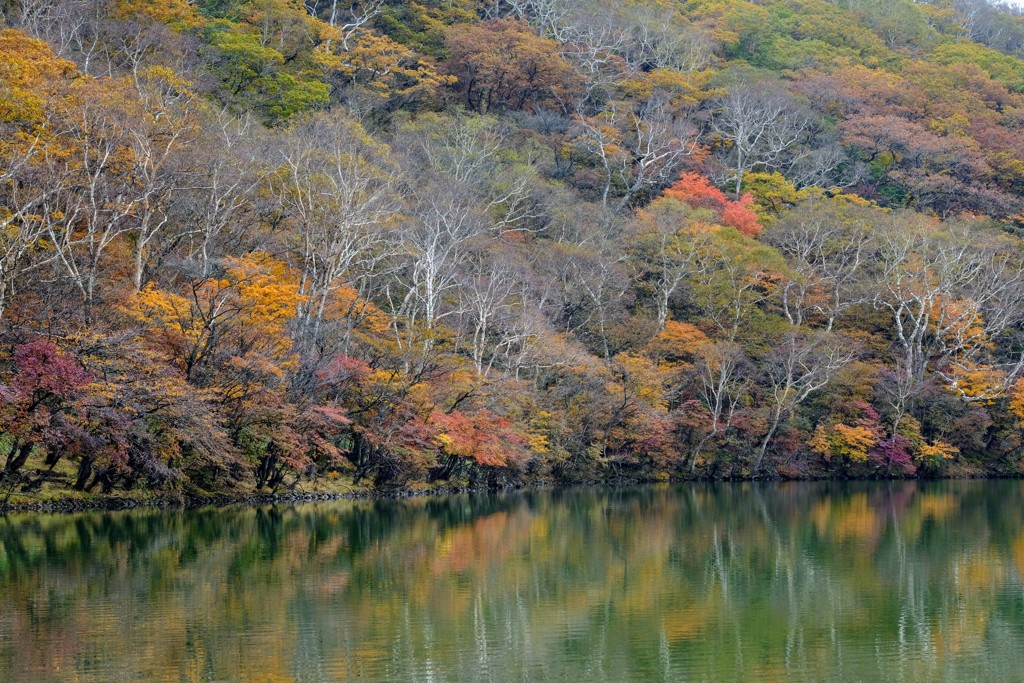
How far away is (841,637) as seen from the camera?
1330cm

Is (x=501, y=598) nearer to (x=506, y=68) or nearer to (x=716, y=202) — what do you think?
(x=716, y=202)

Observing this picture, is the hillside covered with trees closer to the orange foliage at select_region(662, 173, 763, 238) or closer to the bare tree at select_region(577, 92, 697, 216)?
the orange foliage at select_region(662, 173, 763, 238)

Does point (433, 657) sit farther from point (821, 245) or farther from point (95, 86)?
point (821, 245)

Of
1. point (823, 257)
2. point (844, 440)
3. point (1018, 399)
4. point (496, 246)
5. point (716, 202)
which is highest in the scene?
point (716, 202)

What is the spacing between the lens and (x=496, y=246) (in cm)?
4494

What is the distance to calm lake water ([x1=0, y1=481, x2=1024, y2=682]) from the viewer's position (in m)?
11.6

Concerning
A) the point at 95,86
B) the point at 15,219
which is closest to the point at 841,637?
the point at 15,219

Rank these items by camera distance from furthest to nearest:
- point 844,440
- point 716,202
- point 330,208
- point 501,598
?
point 716,202 < point 844,440 < point 330,208 < point 501,598

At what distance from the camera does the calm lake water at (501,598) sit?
11.6m

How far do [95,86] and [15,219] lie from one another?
5514mm

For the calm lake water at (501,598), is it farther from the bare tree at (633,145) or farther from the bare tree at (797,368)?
the bare tree at (633,145)

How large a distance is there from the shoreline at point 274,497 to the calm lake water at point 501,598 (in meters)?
1.22

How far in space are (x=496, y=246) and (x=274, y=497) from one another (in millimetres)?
16482

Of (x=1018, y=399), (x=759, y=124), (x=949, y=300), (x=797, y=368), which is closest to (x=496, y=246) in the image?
(x=797, y=368)
